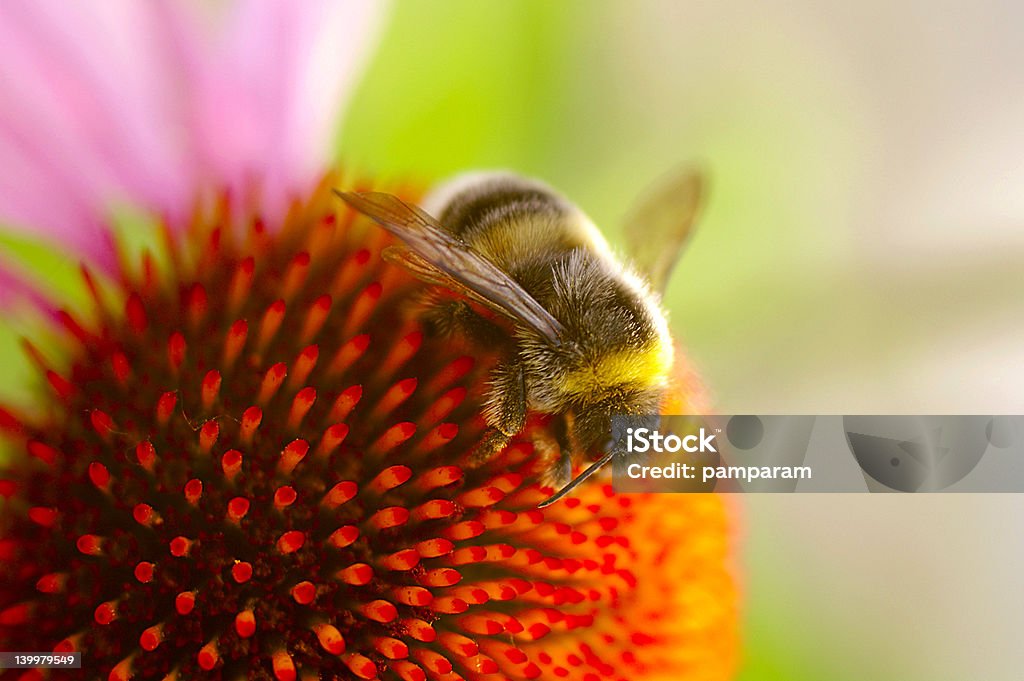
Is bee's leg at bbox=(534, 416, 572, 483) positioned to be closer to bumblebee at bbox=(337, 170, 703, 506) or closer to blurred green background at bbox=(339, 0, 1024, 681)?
bumblebee at bbox=(337, 170, 703, 506)

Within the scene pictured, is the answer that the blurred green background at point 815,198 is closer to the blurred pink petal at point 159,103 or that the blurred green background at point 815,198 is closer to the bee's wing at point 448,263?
the blurred pink petal at point 159,103

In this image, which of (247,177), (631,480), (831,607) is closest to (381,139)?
(247,177)

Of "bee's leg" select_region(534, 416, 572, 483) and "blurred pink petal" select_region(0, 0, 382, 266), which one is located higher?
"blurred pink petal" select_region(0, 0, 382, 266)

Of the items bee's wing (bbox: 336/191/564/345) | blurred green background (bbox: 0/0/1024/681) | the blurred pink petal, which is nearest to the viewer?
bee's wing (bbox: 336/191/564/345)


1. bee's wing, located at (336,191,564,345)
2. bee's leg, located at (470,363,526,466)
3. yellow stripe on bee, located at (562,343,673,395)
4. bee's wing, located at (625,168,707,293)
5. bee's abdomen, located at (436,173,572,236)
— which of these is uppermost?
bee's wing, located at (625,168,707,293)

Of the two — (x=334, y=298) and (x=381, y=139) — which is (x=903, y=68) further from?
(x=334, y=298)

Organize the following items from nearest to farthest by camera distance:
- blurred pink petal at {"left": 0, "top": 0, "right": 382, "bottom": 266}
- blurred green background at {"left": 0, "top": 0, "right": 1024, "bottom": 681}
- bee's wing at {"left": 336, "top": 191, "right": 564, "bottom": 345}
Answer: bee's wing at {"left": 336, "top": 191, "right": 564, "bottom": 345}, blurred pink petal at {"left": 0, "top": 0, "right": 382, "bottom": 266}, blurred green background at {"left": 0, "top": 0, "right": 1024, "bottom": 681}

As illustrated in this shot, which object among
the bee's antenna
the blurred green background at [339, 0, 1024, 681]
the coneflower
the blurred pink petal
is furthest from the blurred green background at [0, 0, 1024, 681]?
the bee's antenna
